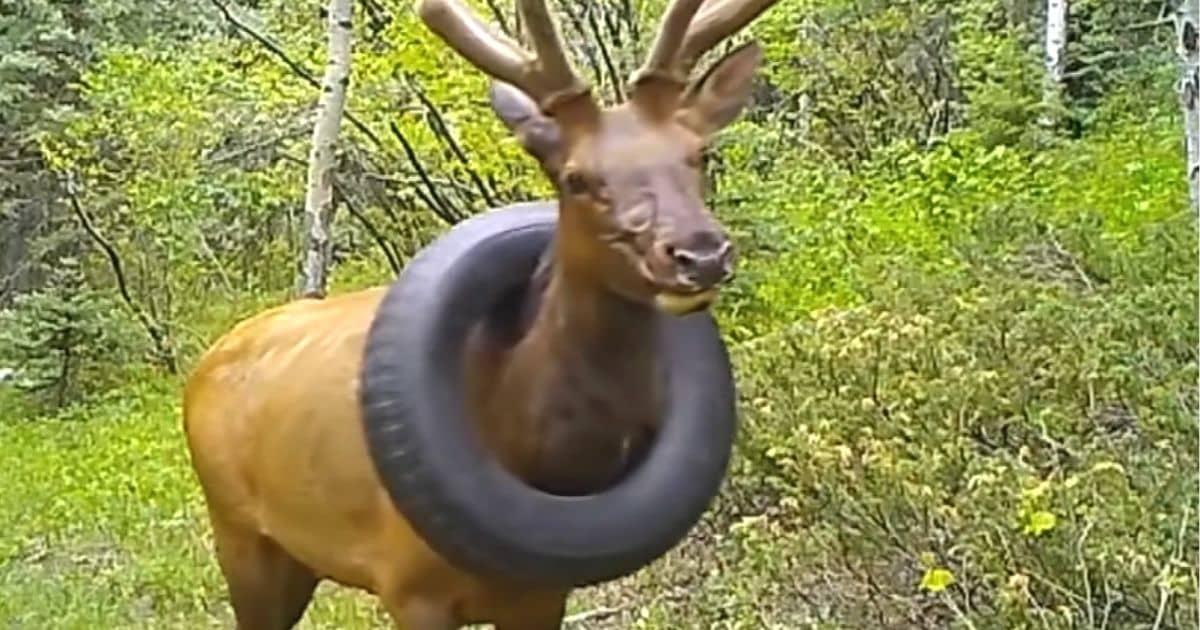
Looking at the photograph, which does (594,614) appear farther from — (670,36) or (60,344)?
(60,344)

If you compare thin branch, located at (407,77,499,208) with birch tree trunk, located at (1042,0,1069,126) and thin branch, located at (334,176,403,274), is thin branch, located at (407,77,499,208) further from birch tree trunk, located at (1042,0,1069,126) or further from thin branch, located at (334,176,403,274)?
birch tree trunk, located at (1042,0,1069,126)

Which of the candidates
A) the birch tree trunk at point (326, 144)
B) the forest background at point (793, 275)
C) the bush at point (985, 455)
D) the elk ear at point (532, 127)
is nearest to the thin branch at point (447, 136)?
the forest background at point (793, 275)

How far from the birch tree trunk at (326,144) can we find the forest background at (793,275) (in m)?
0.13

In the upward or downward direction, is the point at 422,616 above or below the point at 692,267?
below

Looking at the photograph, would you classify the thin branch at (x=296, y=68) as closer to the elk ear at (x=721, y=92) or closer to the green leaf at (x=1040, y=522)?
the green leaf at (x=1040, y=522)

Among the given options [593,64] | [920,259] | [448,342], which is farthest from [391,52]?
[448,342]

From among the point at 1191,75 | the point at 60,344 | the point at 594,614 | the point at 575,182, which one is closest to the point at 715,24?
the point at 575,182

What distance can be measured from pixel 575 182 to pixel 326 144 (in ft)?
24.2

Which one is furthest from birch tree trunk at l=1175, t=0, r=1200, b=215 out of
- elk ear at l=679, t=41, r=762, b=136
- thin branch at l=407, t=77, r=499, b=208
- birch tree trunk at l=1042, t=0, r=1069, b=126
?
birch tree trunk at l=1042, t=0, r=1069, b=126

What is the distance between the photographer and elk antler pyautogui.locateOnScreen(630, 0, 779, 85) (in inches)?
162

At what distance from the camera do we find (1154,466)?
257 inches

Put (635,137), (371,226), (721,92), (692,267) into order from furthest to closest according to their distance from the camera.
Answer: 1. (371,226)
2. (721,92)
3. (635,137)
4. (692,267)

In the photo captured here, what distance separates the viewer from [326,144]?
11203mm

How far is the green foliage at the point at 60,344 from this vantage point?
59.7 ft
